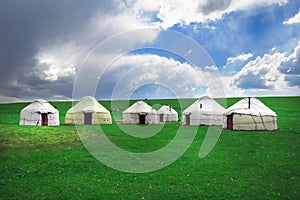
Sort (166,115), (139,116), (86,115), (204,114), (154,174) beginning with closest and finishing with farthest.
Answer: (154,174) < (204,114) < (86,115) < (139,116) < (166,115)

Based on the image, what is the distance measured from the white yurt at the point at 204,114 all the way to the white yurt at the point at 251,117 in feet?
17.8

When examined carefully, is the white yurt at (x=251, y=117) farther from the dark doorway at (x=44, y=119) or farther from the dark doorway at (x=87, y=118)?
the dark doorway at (x=44, y=119)

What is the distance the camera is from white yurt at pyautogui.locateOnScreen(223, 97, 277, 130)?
105 ft

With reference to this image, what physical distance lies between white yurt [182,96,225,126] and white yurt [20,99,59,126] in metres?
16.6

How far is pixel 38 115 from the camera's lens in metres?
37.5

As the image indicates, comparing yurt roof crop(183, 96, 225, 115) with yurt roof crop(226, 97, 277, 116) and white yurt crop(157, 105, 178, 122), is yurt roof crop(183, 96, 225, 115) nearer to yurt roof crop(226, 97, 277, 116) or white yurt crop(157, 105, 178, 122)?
yurt roof crop(226, 97, 277, 116)

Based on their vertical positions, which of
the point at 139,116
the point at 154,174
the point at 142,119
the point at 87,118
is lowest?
the point at 154,174

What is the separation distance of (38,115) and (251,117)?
79.4 feet

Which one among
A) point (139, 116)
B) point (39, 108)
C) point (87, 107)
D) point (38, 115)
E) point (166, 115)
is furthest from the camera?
point (166, 115)

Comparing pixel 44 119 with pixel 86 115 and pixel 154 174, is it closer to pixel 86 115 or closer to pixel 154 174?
pixel 86 115

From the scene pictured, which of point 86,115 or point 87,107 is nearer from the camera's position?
point 86,115

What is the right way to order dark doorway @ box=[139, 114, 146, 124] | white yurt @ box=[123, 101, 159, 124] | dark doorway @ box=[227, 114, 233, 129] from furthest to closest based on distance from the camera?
dark doorway @ box=[139, 114, 146, 124]
white yurt @ box=[123, 101, 159, 124]
dark doorway @ box=[227, 114, 233, 129]

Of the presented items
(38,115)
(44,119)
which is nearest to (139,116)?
(44,119)

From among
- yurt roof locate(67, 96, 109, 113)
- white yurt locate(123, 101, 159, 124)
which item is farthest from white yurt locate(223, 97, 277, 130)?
yurt roof locate(67, 96, 109, 113)
